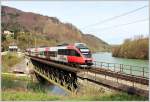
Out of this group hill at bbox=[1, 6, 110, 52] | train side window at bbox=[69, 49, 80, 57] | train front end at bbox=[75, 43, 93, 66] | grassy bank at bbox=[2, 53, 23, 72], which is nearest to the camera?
train front end at bbox=[75, 43, 93, 66]

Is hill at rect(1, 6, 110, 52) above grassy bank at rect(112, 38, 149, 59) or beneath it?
above

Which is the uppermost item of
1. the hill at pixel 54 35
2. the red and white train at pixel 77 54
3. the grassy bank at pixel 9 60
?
the hill at pixel 54 35

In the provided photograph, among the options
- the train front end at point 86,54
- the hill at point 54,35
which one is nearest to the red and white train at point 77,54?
the train front end at point 86,54

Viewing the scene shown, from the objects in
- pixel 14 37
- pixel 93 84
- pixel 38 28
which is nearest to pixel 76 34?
pixel 14 37

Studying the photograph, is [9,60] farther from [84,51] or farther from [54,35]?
[84,51]

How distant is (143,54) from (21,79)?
73.7 feet

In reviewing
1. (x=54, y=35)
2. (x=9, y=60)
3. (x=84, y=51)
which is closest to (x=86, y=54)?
(x=84, y=51)

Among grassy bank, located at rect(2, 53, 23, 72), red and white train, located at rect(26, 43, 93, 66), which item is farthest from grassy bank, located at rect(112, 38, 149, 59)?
red and white train, located at rect(26, 43, 93, 66)

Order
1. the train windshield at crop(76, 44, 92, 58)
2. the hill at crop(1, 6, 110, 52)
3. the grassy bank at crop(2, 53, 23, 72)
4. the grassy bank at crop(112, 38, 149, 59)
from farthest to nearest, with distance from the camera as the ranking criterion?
the hill at crop(1, 6, 110, 52)
the grassy bank at crop(2, 53, 23, 72)
the grassy bank at crop(112, 38, 149, 59)
the train windshield at crop(76, 44, 92, 58)

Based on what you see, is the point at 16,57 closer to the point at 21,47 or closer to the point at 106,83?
the point at 21,47

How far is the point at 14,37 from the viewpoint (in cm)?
8781

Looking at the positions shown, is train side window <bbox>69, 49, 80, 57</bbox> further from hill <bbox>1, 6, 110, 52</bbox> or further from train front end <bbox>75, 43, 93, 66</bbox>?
hill <bbox>1, 6, 110, 52</bbox>

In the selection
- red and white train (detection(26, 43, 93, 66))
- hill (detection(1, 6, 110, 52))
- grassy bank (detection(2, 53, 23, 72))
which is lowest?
grassy bank (detection(2, 53, 23, 72))

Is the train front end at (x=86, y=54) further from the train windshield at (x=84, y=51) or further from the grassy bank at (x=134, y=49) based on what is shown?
the grassy bank at (x=134, y=49)
